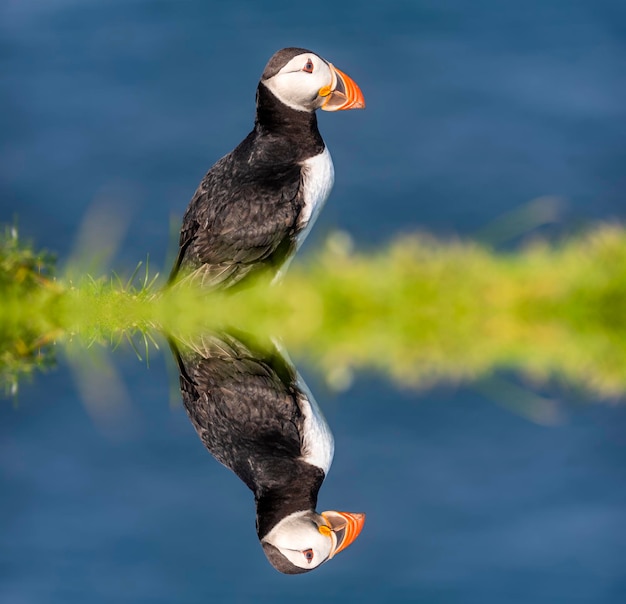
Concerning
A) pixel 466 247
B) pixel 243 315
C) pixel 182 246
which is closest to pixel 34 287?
pixel 182 246

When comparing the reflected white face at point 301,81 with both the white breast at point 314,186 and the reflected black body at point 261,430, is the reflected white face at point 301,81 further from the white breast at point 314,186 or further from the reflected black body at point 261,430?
the reflected black body at point 261,430

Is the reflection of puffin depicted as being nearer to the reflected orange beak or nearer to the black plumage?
the reflected orange beak

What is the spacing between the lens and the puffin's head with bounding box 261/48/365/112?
25.6 feet

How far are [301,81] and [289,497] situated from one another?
3086 millimetres

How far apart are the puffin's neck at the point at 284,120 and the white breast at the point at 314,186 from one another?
13cm

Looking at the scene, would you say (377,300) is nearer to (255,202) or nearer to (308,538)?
(255,202)

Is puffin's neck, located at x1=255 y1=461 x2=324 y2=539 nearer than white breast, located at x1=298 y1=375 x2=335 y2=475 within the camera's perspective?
No

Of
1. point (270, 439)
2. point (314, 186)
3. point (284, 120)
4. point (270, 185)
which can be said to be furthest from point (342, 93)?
point (270, 439)

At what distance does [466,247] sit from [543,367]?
6.59ft

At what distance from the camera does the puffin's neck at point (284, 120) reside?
26.0 ft

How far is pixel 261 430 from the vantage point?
5.73 metres

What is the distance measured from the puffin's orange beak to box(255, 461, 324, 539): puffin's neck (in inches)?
117

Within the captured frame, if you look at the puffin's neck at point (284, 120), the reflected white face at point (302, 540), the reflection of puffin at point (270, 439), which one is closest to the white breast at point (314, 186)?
the puffin's neck at point (284, 120)

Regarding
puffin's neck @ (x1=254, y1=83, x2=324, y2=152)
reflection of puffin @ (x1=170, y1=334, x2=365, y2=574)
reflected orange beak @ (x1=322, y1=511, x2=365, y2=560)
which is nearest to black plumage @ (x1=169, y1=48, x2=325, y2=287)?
puffin's neck @ (x1=254, y1=83, x2=324, y2=152)
